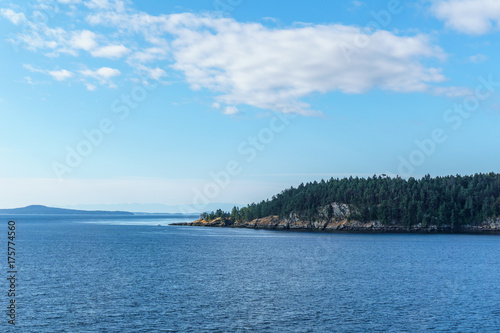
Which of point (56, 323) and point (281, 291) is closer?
point (56, 323)

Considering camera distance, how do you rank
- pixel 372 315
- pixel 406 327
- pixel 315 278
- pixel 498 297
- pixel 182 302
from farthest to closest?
1. pixel 315 278
2. pixel 498 297
3. pixel 182 302
4. pixel 372 315
5. pixel 406 327

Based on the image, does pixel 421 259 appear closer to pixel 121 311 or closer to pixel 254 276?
pixel 254 276

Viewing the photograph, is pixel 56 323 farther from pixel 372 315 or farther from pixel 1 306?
pixel 372 315

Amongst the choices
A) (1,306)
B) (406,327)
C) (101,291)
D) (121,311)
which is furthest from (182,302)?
(406,327)

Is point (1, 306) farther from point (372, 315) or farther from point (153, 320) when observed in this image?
point (372, 315)

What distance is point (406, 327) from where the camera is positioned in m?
48.8

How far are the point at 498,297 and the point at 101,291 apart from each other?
6230 cm

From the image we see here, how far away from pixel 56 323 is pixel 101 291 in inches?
685

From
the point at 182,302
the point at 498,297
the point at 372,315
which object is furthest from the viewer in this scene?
the point at 498,297

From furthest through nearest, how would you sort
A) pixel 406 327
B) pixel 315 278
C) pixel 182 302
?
pixel 315 278 → pixel 182 302 → pixel 406 327

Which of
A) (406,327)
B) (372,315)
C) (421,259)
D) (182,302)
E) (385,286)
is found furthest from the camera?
(421,259)

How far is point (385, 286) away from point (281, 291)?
19153mm

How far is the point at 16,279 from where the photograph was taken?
75.9 meters

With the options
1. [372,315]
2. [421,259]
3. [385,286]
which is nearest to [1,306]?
[372,315]
